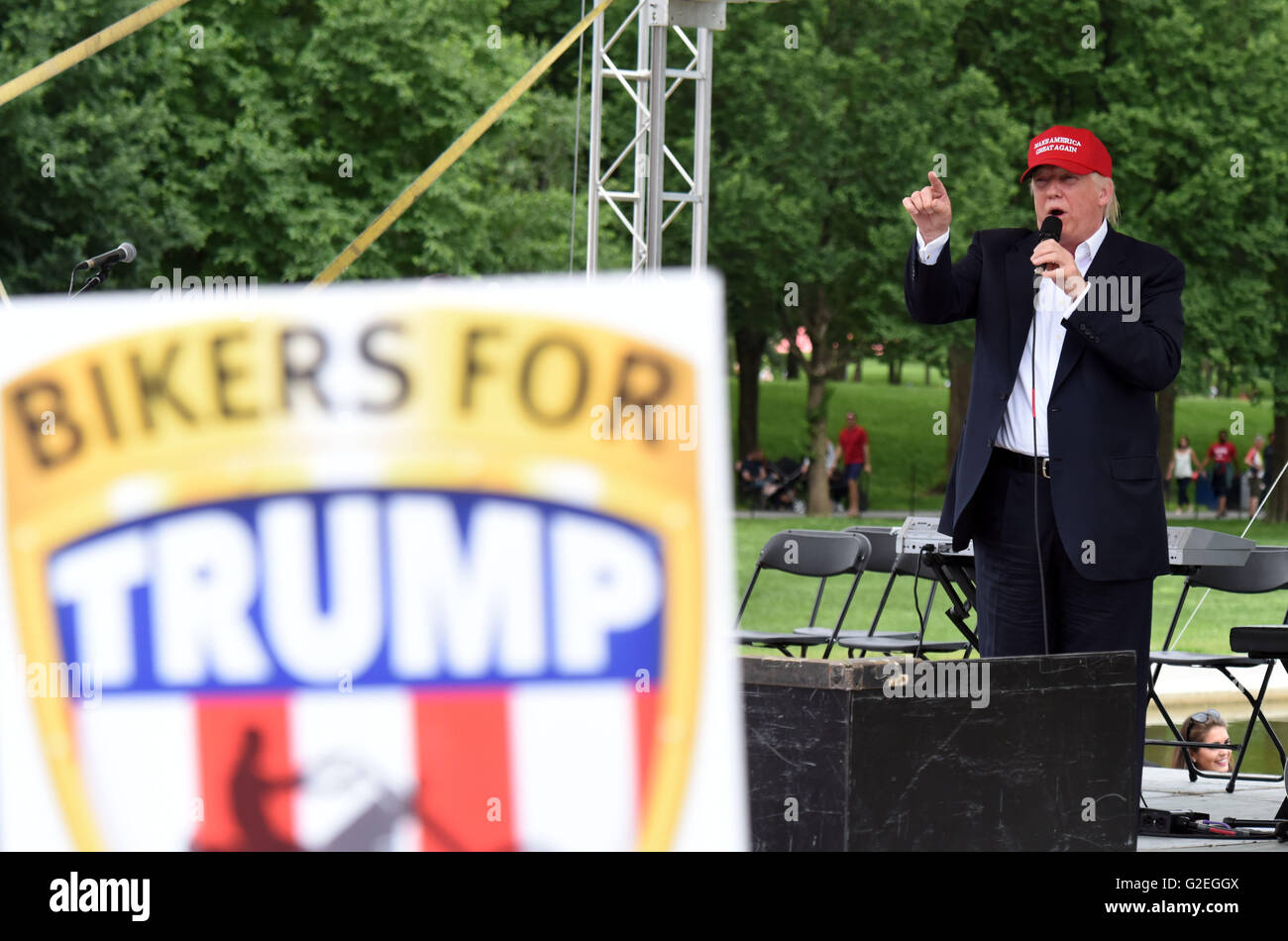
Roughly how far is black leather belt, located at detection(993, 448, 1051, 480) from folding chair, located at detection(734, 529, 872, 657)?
113 inches

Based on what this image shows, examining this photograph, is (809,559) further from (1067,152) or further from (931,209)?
(931,209)

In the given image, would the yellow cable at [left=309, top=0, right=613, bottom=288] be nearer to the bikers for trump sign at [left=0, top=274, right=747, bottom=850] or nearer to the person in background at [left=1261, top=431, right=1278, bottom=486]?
the bikers for trump sign at [left=0, top=274, right=747, bottom=850]

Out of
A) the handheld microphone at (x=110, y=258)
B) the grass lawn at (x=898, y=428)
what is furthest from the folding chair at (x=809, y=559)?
the grass lawn at (x=898, y=428)

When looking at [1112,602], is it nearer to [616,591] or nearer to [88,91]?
[616,591]

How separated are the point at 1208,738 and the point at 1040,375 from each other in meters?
3.17

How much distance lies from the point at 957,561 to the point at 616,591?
149 inches

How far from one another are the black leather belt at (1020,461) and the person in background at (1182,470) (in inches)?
1149

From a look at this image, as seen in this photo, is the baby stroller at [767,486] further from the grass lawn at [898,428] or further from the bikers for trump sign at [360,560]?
the bikers for trump sign at [360,560]

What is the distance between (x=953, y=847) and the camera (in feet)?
10.8

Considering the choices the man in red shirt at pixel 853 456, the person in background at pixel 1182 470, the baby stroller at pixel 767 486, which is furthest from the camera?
the person in background at pixel 1182 470

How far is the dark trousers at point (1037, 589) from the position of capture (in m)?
4.08

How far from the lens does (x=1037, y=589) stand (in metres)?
4.10

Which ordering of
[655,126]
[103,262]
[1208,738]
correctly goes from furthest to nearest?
[655,126]
[1208,738]
[103,262]

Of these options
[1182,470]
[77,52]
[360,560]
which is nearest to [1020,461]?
[360,560]
